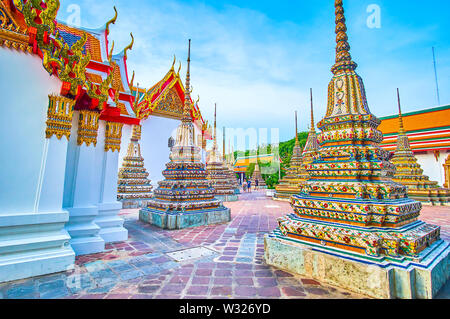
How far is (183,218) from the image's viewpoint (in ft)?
18.2

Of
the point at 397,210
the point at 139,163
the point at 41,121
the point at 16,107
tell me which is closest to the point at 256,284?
the point at 397,210

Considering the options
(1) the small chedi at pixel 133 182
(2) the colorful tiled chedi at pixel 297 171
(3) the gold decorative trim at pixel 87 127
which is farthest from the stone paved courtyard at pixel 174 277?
(2) the colorful tiled chedi at pixel 297 171

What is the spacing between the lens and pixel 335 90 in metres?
3.44

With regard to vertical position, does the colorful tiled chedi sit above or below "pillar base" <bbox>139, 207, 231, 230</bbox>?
above

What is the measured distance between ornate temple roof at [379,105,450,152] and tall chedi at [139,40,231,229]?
16.1 metres

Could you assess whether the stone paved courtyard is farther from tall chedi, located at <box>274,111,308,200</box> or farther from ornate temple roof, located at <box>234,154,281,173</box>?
ornate temple roof, located at <box>234,154,281,173</box>

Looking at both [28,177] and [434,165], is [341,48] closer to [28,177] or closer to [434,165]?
[28,177]

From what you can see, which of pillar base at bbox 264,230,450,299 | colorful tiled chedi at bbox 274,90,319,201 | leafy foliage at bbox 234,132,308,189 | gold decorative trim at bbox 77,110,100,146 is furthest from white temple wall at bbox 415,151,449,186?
gold decorative trim at bbox 77,110,100,146

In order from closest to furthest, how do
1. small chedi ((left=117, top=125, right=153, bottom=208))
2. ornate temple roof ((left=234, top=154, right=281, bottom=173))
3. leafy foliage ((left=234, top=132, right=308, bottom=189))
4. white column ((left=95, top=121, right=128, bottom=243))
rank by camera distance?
white column ((left=95, top=121, right=128, bottom=243)) < small chedi ((left=117, top=125, right=153, bottom=208)) < leafy foliage ((left=234, top=132, right=308, bottom=189)) < ornate temple roof ((left=234, top=154, right=281, bottom=173))

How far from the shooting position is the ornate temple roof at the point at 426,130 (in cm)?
1470

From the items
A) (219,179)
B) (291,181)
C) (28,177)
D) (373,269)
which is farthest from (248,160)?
(373,269)

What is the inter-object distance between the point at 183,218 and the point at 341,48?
4.75 meters

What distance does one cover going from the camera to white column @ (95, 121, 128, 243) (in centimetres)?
454
